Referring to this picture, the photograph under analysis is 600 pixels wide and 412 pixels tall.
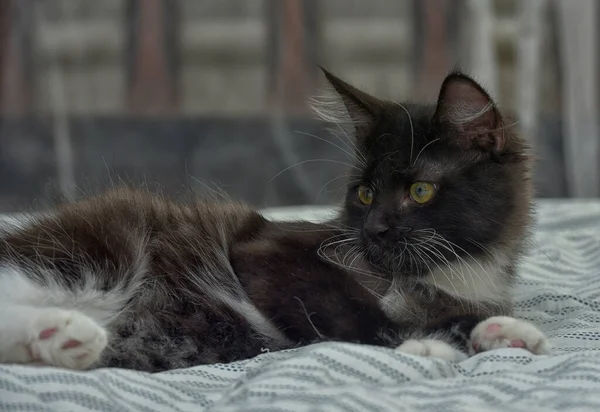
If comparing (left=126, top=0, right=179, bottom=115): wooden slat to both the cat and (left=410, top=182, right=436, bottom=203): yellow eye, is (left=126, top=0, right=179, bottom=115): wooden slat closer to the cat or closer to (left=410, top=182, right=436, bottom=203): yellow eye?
the cat

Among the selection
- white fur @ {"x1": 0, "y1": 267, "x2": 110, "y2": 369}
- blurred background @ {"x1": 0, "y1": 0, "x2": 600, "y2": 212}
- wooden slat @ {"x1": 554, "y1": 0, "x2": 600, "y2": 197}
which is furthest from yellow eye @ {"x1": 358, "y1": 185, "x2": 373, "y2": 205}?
wooden slat @ {"x1": 554, "y1": 0, "x2": 600, "y2": 197}

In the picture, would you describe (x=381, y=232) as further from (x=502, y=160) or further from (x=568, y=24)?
(x=568, y=24)

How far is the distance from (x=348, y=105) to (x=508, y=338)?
0.69m

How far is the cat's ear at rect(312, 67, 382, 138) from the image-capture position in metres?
1.66

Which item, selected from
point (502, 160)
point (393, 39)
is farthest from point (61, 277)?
point (393, 39)

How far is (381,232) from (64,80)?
2.93m

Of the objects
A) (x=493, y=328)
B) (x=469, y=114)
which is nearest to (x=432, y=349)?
(x=493, y=328)

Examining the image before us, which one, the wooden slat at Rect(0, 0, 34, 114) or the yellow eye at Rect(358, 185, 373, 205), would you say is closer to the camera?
the yellow eye at Rect(358, 185, 373, 205)

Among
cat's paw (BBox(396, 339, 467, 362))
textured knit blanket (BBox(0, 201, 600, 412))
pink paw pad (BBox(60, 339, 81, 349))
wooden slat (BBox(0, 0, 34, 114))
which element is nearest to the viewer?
textured knit blanket (BBox(0, 201, 600, 412))

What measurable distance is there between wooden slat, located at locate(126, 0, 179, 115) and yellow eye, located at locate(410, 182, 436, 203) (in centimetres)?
272

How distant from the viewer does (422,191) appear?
1502 mm

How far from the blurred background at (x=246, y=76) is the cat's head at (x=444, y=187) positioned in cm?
227

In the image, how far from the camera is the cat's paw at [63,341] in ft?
3.76

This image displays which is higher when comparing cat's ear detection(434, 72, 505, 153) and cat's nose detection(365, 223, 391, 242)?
cat's ear detection(434, 72, 505, 153)
